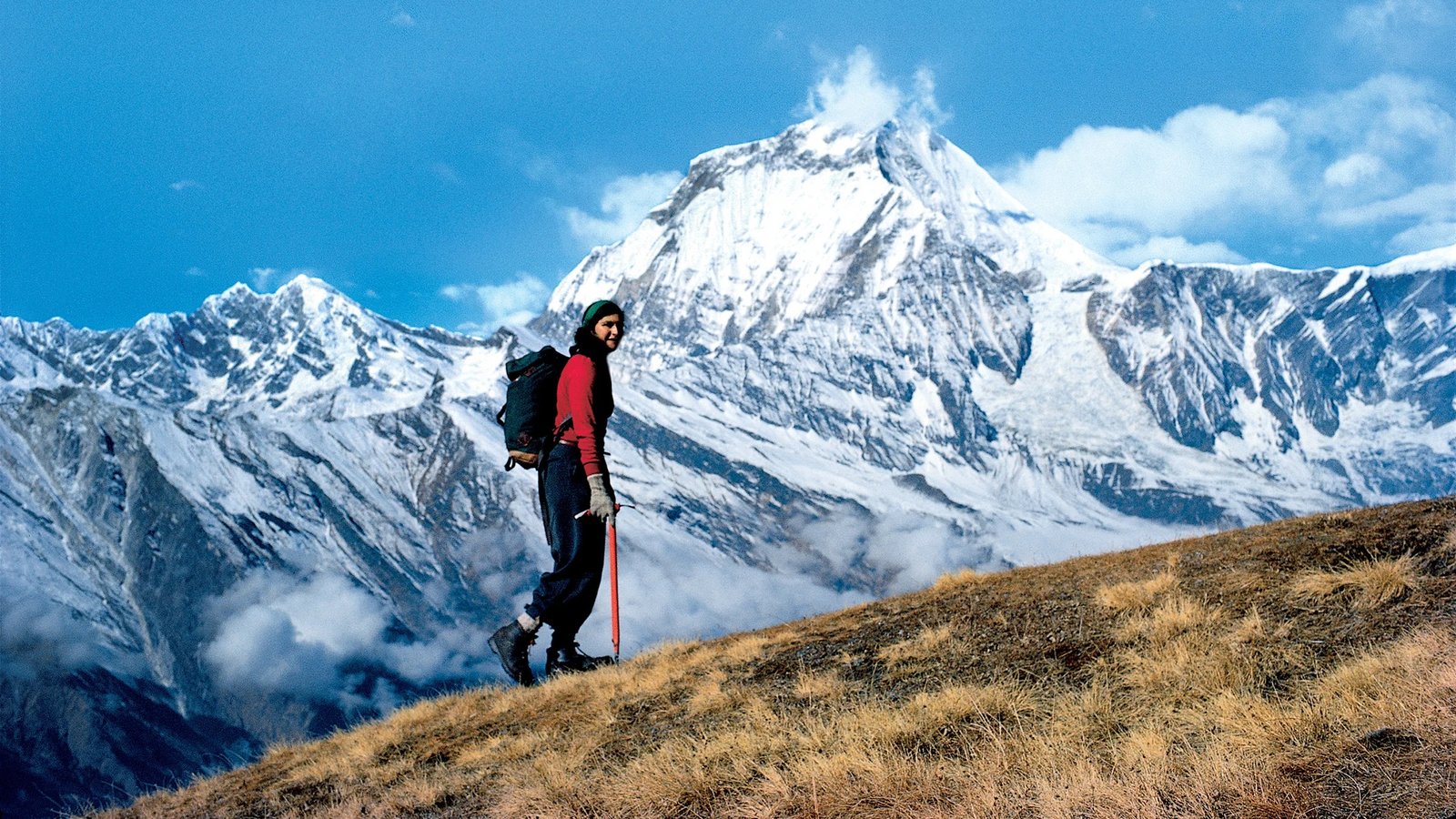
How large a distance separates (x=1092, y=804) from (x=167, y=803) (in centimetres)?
821

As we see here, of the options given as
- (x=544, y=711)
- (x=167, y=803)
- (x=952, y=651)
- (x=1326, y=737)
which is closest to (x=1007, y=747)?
(x=1326, y=737)

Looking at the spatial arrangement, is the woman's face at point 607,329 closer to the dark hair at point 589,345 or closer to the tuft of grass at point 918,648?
the dark hair at point 589,345

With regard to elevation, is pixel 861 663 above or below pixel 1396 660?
above

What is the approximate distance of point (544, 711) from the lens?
9.74m

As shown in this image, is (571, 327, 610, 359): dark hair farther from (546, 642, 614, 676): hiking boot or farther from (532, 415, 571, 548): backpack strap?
(546, 642, 614, 676): hiking boot

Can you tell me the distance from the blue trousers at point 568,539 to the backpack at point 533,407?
10.3 inches

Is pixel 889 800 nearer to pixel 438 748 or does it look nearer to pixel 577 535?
pixel 438 748

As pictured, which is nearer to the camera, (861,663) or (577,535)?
(861,663)

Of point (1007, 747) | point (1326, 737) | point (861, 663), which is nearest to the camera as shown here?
point (1326, 737)

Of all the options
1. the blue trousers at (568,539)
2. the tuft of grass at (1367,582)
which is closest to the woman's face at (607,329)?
the blue trousers at (568,539)

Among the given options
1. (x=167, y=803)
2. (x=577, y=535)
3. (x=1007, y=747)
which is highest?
(x=577, y=535)

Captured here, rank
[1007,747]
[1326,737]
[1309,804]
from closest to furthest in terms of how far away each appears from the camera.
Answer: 1. [1309,804]
2. [1326,737]
3. [1007,747]

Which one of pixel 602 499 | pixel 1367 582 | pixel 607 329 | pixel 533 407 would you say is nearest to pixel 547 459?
pixel 533 407

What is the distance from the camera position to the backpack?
38.3ft
